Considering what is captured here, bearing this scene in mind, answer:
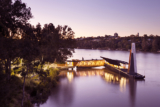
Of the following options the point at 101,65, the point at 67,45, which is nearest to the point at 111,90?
the point at 67,45

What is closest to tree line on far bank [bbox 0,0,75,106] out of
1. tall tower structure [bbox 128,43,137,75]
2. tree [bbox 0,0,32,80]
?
tree [bbox 0,0,32,80]

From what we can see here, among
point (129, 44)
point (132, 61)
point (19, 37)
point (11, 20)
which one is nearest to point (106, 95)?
point (132, 61)

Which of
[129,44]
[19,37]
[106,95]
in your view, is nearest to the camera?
[19,37]

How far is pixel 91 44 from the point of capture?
138 meters

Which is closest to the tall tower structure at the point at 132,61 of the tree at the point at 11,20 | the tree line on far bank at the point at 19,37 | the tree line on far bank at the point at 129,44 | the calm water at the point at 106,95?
the calm water at the point at 106,95

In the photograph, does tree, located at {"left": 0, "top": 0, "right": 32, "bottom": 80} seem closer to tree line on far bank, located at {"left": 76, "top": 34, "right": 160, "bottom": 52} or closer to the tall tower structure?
the tall tower structure

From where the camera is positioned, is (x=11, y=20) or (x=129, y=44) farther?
(x=129, y=44)

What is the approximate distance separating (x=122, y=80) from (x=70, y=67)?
10847 millimetres

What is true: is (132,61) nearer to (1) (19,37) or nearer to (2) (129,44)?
(1) (19,37)

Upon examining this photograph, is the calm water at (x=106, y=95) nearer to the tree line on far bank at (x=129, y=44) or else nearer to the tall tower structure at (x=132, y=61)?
the tall tower structure at (x=132, y=61)

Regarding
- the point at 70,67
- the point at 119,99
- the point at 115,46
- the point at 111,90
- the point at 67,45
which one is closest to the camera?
the point at 119,99

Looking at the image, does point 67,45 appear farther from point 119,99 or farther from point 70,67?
point 119,99

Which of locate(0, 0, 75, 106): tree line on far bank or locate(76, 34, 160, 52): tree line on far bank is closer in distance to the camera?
locate(0, 0, 75, 106): tree line on far bank

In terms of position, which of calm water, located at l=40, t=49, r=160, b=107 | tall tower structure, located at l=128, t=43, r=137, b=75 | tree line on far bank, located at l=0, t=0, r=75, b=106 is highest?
tree line on far bank, located at l=0, t=0, r=75, b=106
